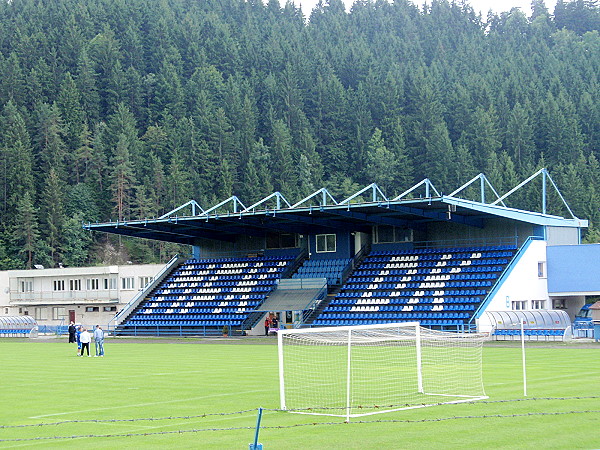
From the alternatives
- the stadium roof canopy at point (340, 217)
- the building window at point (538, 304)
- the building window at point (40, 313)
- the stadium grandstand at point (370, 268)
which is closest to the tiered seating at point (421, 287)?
the stadium grandstand at point (370, 268)

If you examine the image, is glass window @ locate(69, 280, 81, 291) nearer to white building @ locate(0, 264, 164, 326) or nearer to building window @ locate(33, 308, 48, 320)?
white building @ locate(0, 264, 164, 326)

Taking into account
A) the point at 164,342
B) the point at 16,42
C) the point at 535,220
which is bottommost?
the point at 164,342

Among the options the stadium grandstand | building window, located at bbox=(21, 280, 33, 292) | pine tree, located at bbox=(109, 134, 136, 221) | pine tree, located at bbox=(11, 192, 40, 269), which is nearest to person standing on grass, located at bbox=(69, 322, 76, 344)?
the stadium grandstand

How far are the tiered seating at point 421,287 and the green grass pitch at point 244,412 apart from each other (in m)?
19.1

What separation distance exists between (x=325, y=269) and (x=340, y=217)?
228 inches

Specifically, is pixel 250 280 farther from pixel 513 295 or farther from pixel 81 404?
pixel 81 404

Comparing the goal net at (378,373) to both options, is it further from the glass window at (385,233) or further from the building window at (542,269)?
the glass window at (385,233)

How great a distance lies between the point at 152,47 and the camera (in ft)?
569

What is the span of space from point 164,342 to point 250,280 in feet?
39.7

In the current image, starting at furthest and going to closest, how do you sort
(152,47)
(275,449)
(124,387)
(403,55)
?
(403,55), (152,47), (124,387), (275,449)

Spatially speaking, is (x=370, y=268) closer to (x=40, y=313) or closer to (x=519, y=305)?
(x=519, y=305)

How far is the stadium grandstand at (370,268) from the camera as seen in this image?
5681 centimetres

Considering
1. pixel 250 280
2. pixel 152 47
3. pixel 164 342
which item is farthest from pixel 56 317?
pixel 152 47

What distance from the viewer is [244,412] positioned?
847 inches
